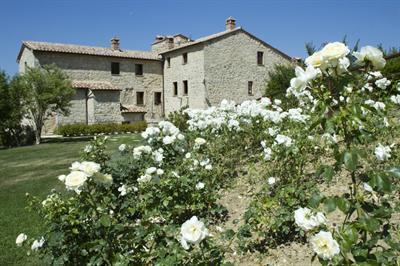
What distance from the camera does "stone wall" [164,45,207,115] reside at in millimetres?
26422

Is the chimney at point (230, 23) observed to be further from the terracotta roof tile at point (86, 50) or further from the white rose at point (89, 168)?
the white rose at point (89, 168)

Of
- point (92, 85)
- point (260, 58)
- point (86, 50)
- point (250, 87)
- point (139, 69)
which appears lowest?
point (250, 87)

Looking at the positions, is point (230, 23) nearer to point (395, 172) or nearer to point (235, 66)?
point (235, 66)

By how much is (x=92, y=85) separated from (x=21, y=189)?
1834 cm

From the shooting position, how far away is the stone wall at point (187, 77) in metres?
26.4

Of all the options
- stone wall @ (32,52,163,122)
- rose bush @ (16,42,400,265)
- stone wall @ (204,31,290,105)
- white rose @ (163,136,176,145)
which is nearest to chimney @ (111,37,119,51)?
stone wall @ (32,52,163,122)

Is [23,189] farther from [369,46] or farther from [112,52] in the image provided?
[112,52]

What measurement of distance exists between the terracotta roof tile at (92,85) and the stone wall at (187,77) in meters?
4.78

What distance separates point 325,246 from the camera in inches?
64.4

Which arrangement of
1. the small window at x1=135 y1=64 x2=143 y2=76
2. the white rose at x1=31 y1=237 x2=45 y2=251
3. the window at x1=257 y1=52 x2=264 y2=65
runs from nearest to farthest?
the white rose at x1=31 y1=237 x2=45 y2=251 → the window at x1=257 y1=52 x2=264 y2=65 → the small window at x1=135 y1=64 x2=143 y2=76

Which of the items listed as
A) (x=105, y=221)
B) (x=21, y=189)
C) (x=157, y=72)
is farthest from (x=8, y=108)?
(x=105, y=221)

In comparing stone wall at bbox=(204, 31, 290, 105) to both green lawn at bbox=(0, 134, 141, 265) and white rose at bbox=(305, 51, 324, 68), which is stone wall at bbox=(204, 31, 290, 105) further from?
white rose at bbox=(305, 51, 324, 68)

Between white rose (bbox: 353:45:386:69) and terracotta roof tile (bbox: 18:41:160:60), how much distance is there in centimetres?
2559

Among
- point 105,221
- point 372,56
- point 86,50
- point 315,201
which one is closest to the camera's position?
point 372,56
